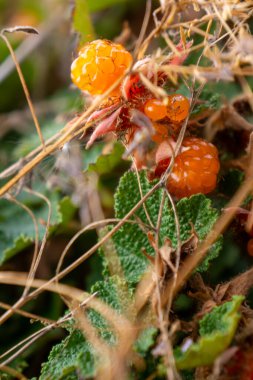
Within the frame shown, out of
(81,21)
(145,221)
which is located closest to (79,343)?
(145,221)

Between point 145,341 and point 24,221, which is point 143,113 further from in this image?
point 24,221

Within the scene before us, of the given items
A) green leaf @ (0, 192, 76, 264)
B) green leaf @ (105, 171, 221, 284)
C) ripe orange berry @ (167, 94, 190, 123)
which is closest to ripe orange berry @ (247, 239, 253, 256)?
green leaf @ (105, 171, 221, 284)

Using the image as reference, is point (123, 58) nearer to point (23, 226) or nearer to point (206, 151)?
point (206, 151)

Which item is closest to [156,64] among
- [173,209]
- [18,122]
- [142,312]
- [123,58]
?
[123,58]

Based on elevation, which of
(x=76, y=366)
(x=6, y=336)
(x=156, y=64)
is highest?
(x=156, y=64)

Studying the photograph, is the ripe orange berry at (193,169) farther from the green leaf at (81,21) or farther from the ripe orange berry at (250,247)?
the green leaf at (81,21)
